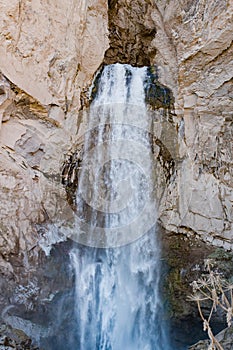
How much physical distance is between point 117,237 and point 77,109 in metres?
2.77

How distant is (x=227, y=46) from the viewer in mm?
6734

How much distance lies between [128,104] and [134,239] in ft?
9.62

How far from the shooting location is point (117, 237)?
7.01 m

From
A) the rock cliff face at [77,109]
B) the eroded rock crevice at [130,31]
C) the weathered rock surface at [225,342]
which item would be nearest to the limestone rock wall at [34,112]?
the rock cliff face at [77,109]

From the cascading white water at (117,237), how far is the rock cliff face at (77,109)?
1.47 ft

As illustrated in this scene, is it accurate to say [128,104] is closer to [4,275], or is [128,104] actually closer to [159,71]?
[159,71]

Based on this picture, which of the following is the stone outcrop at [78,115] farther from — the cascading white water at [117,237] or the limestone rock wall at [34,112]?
the cascading white water at [117,237]

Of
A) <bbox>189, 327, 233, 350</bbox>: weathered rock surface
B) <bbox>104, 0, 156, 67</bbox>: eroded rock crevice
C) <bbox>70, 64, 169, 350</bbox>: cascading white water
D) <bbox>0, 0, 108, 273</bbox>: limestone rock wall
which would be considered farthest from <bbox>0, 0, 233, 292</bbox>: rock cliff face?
<bbox>189, 327, 233, 350</bbox>: weathered rock surface

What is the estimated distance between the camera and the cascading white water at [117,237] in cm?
657

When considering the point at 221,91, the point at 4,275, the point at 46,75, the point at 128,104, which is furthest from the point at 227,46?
the point at 4,275

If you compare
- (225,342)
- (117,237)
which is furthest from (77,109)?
(225,342)

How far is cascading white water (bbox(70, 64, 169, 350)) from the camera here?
657cm

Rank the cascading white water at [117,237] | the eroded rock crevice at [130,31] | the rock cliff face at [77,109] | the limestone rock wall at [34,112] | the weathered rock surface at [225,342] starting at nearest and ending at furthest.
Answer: the weathered rock surface at [225,342] → the limestone rock wall at [34,112] → the rock cliff face at [77,109] → the cascading white water at [117,237] → the eroded rock crevice at [130,31]

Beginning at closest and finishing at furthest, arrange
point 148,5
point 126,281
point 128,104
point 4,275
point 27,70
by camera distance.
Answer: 1. point 4,275
2. point 27,70
3. point 126,281
4. point 128,104
5. point 148,5
